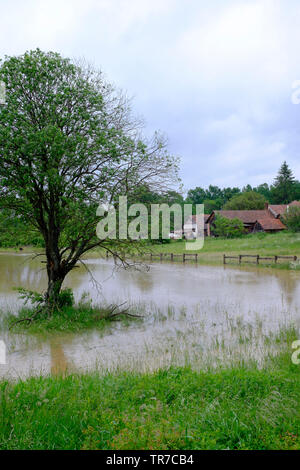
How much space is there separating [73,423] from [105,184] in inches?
296

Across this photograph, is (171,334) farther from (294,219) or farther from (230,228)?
(230,228)

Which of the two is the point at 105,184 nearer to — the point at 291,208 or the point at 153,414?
the point at 153,414

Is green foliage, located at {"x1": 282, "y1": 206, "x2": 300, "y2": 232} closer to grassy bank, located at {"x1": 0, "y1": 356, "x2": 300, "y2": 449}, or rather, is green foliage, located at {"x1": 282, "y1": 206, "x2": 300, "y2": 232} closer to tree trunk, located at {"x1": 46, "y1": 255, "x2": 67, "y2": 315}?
tree trunk, located at {"x1": 46, "y1": 255, "x2": 67, "y2": 315}

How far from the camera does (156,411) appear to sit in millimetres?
4242

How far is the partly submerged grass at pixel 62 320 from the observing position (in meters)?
9.87

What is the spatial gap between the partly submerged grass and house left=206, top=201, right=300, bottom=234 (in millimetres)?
47442

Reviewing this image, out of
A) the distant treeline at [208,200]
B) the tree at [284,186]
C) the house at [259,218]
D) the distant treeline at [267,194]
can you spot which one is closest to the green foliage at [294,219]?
the house at [259,218]

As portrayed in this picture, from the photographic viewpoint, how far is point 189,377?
17.8 ft

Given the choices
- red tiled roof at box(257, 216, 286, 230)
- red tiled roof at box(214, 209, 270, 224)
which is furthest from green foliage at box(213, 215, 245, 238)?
red tiled roof at box(214, 209, 270, 224)

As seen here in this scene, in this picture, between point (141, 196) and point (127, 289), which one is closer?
point (141, 196)

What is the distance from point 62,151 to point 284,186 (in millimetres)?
81995

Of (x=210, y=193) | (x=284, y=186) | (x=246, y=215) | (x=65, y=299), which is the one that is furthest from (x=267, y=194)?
(x=65, y=299)
